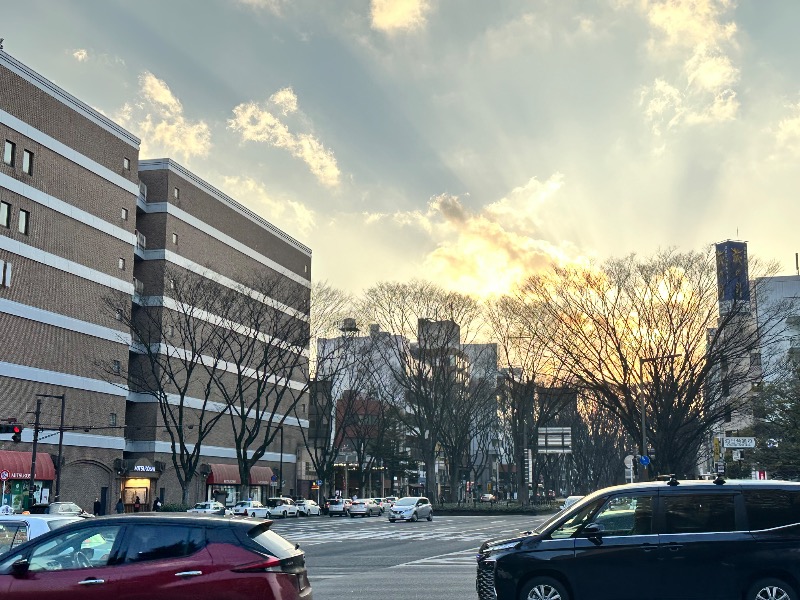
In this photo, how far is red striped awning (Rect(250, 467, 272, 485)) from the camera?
75125 mm

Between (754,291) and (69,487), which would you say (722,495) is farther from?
(69,487)

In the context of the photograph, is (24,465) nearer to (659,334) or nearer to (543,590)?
(659,334)

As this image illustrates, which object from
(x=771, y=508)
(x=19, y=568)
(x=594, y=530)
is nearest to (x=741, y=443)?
(x=771, y=508)

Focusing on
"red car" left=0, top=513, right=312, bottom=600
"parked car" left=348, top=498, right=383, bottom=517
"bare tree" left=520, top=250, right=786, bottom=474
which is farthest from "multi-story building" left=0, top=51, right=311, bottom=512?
"red car" left=0, top=513, right=312, bottom=600

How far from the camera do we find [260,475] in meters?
76.8

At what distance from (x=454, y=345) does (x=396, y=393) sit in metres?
14.0

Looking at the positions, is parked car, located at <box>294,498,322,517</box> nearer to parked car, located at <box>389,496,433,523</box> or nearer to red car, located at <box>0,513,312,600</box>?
parked car, located at <box>389,496,433,523</box>

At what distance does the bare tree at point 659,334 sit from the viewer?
37.6 metres

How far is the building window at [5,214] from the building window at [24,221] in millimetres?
887

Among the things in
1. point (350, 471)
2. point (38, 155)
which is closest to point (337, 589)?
point (38, 155)

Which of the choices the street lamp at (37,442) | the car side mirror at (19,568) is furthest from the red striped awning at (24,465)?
the car side mirror at (19,568)

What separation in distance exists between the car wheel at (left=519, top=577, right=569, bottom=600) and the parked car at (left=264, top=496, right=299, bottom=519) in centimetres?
5178

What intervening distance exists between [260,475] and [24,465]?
2839 cm

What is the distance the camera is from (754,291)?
39344mm
